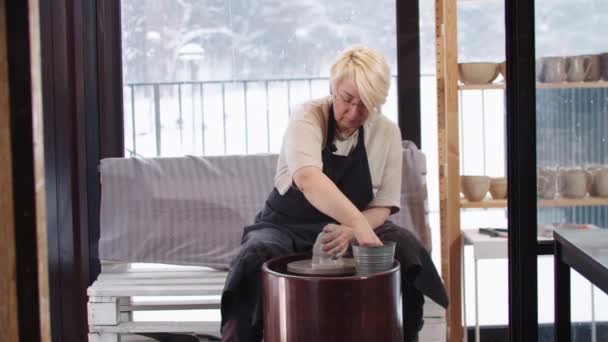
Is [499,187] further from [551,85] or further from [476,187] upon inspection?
[551,85]

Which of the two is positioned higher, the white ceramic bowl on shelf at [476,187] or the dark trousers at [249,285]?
the white ceramic bowl on shelf at [476,187]

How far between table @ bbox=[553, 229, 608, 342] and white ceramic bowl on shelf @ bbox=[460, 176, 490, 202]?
4.43 ft

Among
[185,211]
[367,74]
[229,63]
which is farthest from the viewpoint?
[229,63]

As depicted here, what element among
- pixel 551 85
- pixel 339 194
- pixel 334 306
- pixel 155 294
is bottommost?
pixel 155 294

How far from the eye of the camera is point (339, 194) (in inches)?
79.0

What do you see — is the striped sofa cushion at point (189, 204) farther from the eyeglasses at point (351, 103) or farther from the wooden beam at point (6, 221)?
the wooden beam at point (6, 221)

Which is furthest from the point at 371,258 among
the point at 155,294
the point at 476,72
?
the point at 476,72

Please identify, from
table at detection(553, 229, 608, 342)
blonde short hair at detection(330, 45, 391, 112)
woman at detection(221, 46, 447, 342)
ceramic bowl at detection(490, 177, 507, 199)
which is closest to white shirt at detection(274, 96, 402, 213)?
woman at detection(221, 46, 447, 342)

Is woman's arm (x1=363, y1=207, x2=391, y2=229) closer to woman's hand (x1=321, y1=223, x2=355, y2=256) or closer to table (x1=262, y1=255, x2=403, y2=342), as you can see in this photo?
woman's hand (x1=321, y1=223, x2=355, y2=256)

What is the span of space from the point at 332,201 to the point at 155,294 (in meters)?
0.80

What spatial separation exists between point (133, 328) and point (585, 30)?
174 centimetres

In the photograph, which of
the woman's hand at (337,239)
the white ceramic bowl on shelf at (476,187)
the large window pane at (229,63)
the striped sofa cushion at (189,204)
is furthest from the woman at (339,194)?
the large window pane at (229,63)

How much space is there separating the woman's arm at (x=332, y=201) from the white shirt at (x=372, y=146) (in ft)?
0.33

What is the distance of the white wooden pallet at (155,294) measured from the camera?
2.43 m
